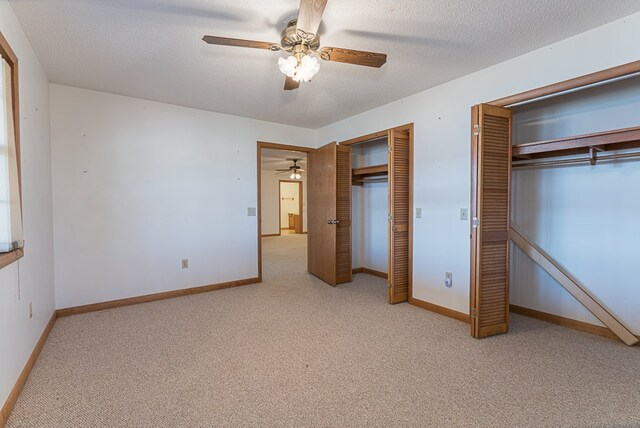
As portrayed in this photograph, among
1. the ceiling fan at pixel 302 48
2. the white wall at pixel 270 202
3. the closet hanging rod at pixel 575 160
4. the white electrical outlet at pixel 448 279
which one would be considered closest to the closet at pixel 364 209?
the white electrical outlet at pixel 448 279

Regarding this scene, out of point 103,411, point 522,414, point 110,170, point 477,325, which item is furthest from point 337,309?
point 110,170

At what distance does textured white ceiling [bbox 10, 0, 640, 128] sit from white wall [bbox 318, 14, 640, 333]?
0.13 meters

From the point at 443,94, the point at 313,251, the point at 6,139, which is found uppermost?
the point at 443,94

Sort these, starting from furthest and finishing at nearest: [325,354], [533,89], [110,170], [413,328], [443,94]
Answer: [110,170], [443,94], [413,328], [533,89], [325,354]

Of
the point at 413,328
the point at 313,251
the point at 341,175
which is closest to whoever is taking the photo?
the point at 413,328

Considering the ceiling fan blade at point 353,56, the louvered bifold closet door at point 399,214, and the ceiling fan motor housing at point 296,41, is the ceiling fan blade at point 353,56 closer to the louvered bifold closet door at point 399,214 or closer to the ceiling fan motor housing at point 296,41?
→ the ceiling fan motor housing at point 296,41

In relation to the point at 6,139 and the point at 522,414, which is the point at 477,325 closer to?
the point at 522,414

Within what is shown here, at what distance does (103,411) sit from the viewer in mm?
1731

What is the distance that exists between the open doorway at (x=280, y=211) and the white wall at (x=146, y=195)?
0.54 meters

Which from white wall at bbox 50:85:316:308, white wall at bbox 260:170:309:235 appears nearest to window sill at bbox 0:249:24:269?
white wall at bbox 50:85:316:308

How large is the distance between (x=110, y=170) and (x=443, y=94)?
3.77 metres

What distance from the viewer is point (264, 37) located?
2293 millimetres

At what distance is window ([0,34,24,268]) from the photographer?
5.98 feet

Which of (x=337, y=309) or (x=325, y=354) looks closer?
(x=325, y=354)
